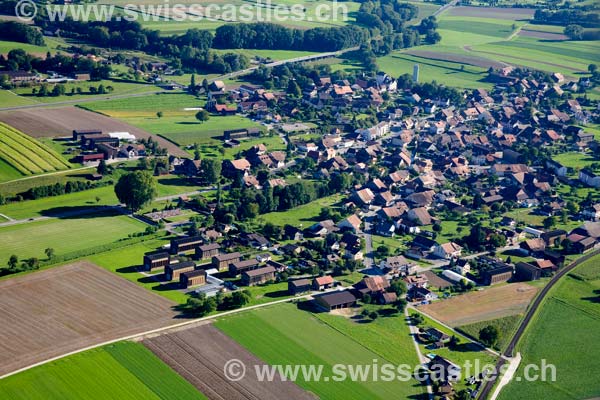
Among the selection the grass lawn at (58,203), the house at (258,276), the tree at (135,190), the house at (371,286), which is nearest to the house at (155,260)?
the house at (258,276)

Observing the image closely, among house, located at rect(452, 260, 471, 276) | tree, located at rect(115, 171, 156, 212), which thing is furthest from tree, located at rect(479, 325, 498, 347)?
tree, located at rect(115, 171, 156, 212)

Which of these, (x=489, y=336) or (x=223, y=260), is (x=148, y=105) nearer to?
(x=223, y=260)

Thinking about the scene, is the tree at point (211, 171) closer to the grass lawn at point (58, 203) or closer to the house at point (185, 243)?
the grass lawn at point (58, 203)

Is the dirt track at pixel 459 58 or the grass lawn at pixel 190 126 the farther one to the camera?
the dirt track at pixel 459 58

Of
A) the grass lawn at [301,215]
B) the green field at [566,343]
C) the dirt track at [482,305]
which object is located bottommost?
the green field at [566,343]

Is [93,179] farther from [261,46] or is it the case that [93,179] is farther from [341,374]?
[261,46]

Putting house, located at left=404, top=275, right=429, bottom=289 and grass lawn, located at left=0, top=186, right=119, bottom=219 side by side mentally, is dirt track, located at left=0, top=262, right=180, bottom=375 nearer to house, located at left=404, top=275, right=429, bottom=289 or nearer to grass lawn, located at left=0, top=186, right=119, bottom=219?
grass lawn, located at left=0, top=186, right=119, bottom=219
